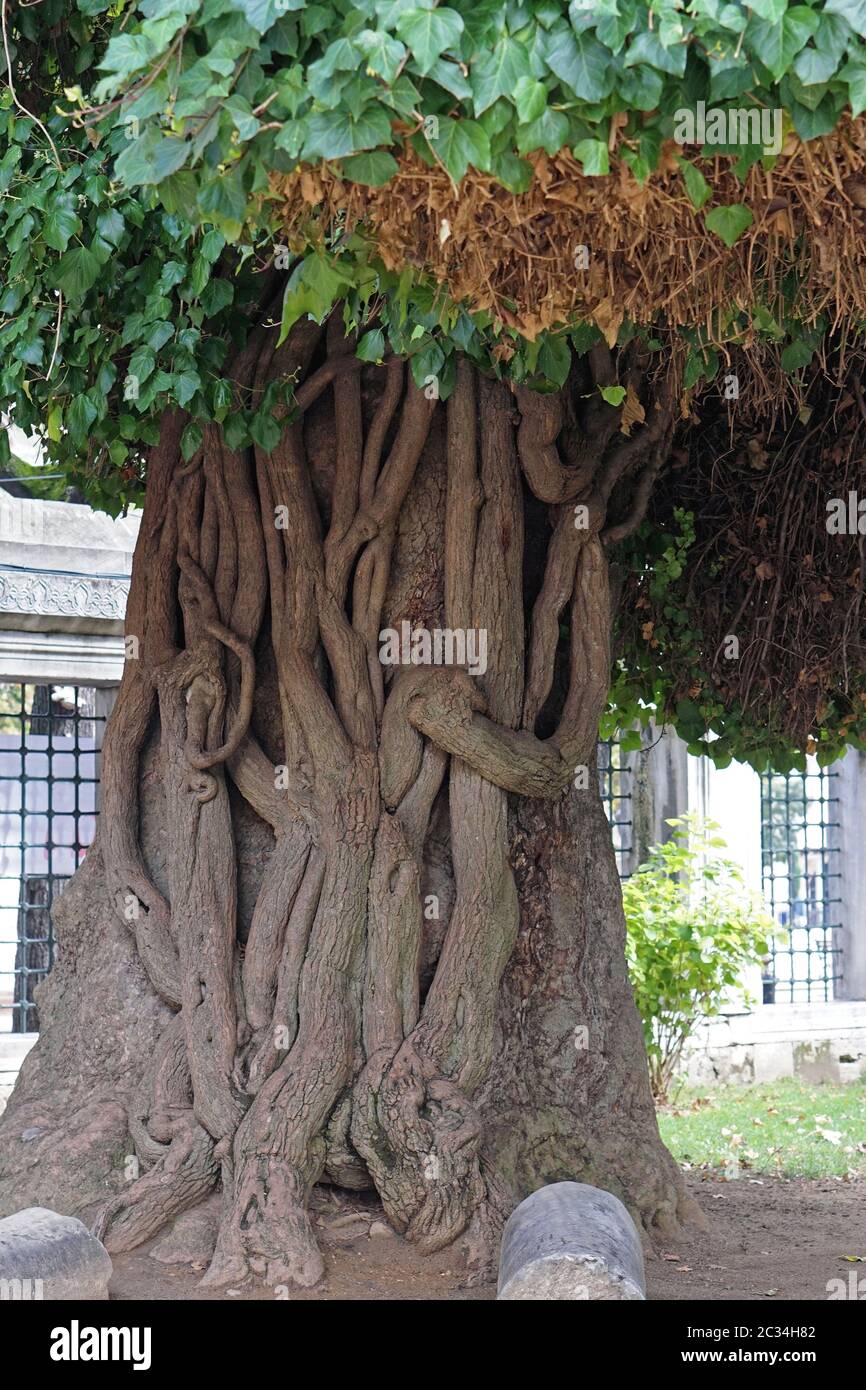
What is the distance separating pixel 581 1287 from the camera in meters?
3.60

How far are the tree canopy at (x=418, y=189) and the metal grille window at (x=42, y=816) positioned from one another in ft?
17.7

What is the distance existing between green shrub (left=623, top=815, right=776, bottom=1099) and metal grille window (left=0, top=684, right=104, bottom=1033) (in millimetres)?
3890

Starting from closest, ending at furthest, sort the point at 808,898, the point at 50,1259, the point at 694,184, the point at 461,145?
the point at 461,145, the point at 694,184, the point at 50,1259, the point at 808,898

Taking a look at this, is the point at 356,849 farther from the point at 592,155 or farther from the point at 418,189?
the point at 592,155

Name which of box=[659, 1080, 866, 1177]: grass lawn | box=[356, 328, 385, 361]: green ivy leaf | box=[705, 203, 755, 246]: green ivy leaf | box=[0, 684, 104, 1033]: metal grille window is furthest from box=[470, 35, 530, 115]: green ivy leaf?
box=[0, 684, 104, 1033]: metal grille window

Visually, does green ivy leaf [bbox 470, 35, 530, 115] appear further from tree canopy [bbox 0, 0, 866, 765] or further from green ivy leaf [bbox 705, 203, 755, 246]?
green ivy leaf [bbox 705, 203, 755, 246]

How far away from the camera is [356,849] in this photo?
5082 millimetres

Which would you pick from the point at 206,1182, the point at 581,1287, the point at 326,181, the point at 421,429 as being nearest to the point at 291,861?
the point at 206,1182

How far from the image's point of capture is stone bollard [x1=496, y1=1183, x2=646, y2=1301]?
361 centimetres

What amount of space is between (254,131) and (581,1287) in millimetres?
2737

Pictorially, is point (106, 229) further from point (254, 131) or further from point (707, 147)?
point (707, 147)

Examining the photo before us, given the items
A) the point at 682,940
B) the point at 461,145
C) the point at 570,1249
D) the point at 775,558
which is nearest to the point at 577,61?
the point at 461,145

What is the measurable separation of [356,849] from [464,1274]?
4.66 ft
